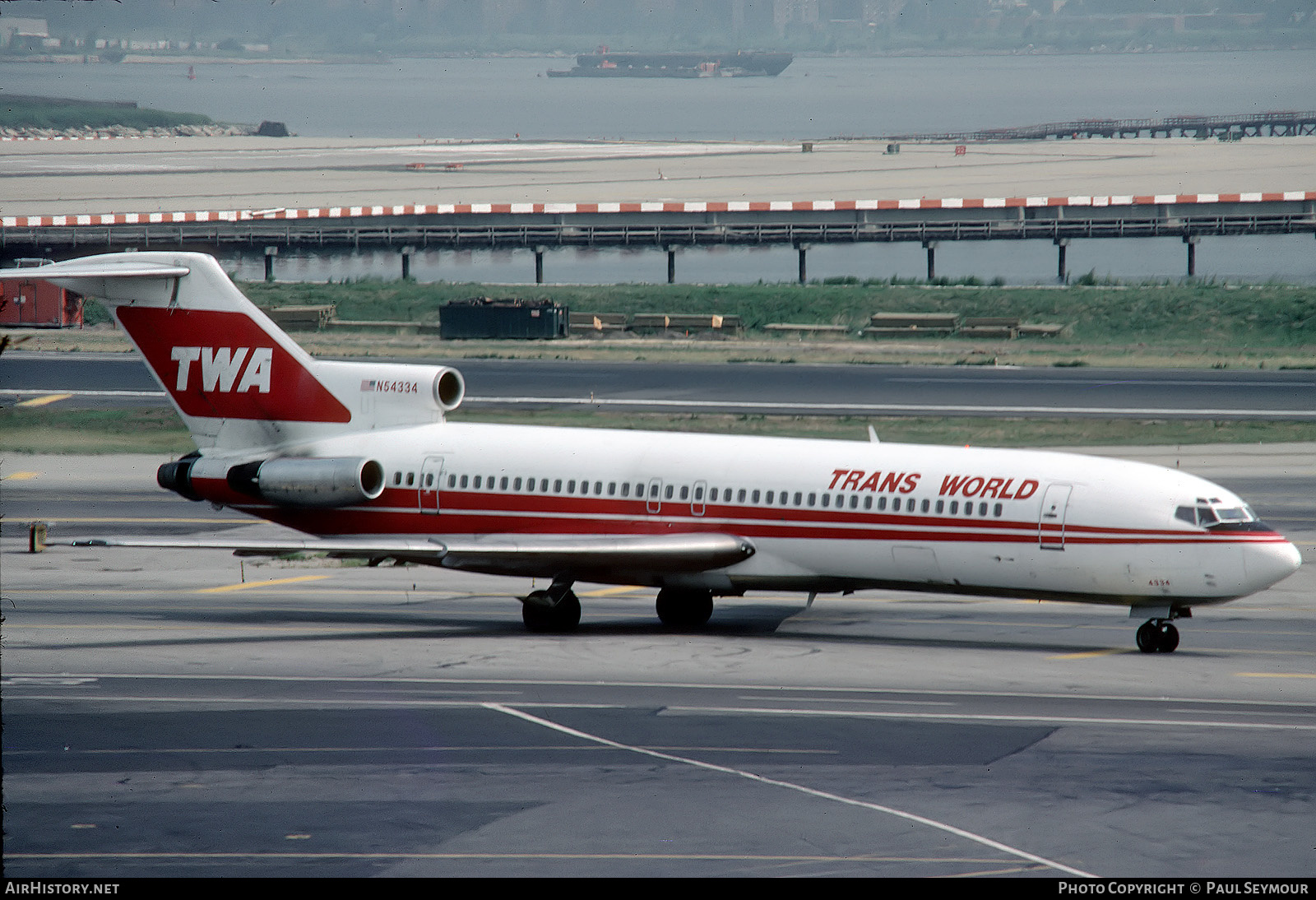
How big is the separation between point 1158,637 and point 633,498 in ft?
35.9

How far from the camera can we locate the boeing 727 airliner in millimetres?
32156

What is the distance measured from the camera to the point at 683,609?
36.4 meters

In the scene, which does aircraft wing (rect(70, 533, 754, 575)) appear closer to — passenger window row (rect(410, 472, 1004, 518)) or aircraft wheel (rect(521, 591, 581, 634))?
aircraft wheel (rect(521, 591, 581, 634))

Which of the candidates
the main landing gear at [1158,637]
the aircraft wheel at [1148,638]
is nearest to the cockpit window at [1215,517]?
the main landing gear at [1158,637]

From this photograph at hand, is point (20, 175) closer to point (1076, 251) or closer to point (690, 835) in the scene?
point (1076, 251)

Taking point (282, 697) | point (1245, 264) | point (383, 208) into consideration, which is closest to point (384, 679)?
point (282, 697)

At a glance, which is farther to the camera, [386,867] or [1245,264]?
[1245,264]

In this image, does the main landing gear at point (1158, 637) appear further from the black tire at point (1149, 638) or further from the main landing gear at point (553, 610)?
the main landing gear at point (553, 610)

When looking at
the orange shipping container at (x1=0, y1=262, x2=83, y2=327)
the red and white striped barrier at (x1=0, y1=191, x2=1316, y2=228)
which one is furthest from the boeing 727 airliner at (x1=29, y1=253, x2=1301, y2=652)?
the red and white striped barrier at (x1=0, y1=191, x2=1316, y2=228)

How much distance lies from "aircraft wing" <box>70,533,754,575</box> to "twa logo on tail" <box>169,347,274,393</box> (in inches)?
186

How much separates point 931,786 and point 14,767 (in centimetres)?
1322

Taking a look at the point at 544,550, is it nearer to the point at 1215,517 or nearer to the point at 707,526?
the point at 707,526
